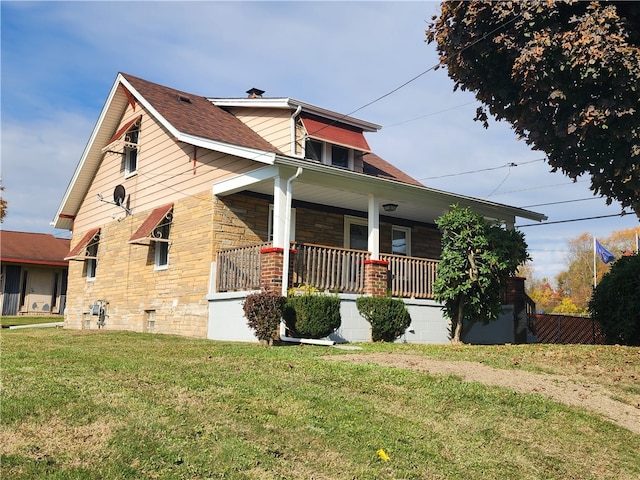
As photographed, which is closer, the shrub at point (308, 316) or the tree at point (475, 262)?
the shrub at point (308, 316)

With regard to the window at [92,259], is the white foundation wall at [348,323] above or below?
below

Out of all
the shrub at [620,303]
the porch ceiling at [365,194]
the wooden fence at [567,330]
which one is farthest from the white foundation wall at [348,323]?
the wooden fence at [567,330]

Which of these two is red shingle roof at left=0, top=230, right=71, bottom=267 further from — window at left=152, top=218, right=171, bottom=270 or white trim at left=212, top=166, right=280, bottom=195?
white trim at left=212, top=166, right=280, bottom=195

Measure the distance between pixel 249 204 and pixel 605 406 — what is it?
383 inches

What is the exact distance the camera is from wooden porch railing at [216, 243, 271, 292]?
12.8 m

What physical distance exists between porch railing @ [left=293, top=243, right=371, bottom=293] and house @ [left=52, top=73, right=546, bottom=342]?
0.03m

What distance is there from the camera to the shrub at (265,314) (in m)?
11.1

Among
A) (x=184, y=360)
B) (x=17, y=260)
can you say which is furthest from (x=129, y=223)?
(x=17, y=260)

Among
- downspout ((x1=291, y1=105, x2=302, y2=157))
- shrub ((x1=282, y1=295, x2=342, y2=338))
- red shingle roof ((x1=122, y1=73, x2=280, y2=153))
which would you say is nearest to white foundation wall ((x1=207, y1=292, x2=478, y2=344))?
shrub ((x1=282, y1=295, x2=342, y2=338))

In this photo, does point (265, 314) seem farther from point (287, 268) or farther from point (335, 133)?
point (335, 133)

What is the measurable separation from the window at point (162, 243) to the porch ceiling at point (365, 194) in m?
2.93

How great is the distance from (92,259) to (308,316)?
11.9 meters

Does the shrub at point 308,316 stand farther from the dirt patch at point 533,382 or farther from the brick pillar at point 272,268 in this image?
the dirt patch at point 533,382

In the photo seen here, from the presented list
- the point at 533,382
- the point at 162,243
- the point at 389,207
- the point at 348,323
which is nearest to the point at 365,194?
the point at 389,207
